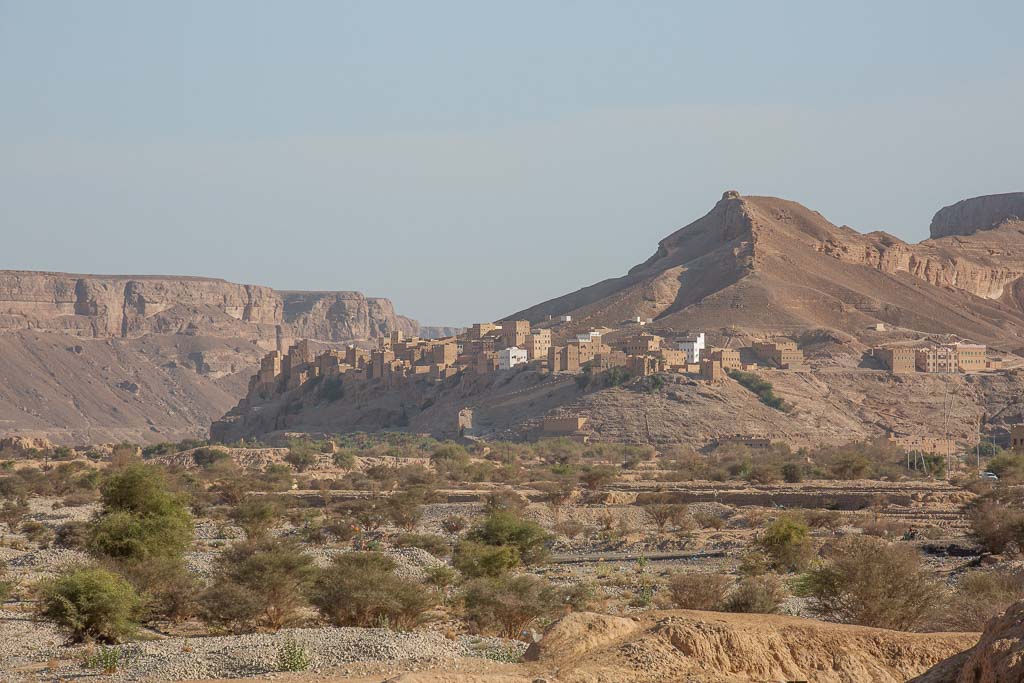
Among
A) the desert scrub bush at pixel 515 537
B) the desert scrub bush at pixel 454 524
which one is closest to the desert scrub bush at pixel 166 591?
the desert scrub bush at pixel 515 537

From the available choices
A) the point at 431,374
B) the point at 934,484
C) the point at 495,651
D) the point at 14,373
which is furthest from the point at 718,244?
the point at 495,651

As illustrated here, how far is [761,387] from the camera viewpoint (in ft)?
290

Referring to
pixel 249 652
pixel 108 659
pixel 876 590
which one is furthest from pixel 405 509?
pixel 108 659

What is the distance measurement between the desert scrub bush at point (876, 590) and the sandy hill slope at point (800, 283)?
8628 cm

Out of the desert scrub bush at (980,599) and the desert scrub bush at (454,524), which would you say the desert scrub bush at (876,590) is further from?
the desert scrub bush at (454,524)

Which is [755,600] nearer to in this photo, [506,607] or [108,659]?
[506,607]

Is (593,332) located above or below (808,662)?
above

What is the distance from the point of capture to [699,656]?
13.2 metres

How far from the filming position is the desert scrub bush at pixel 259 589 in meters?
23.7

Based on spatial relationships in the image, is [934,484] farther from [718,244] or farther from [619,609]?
[718,244]

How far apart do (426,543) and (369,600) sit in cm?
1347

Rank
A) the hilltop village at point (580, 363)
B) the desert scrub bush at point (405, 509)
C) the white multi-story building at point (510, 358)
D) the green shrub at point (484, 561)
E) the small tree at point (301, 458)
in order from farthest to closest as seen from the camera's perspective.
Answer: the white multi-story building at point (510, 358)
the hilltop village at point (580, 363)
the small tree at point (301, 458)
the desert scrub bush at point (405, 509)
the green shrub at point (484, 561)

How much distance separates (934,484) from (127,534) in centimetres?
3252

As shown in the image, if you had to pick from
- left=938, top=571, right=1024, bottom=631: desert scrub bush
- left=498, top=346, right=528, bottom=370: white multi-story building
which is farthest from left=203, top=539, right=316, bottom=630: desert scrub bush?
left=498, top=346, right=528, bottom=370: white multi-story building
